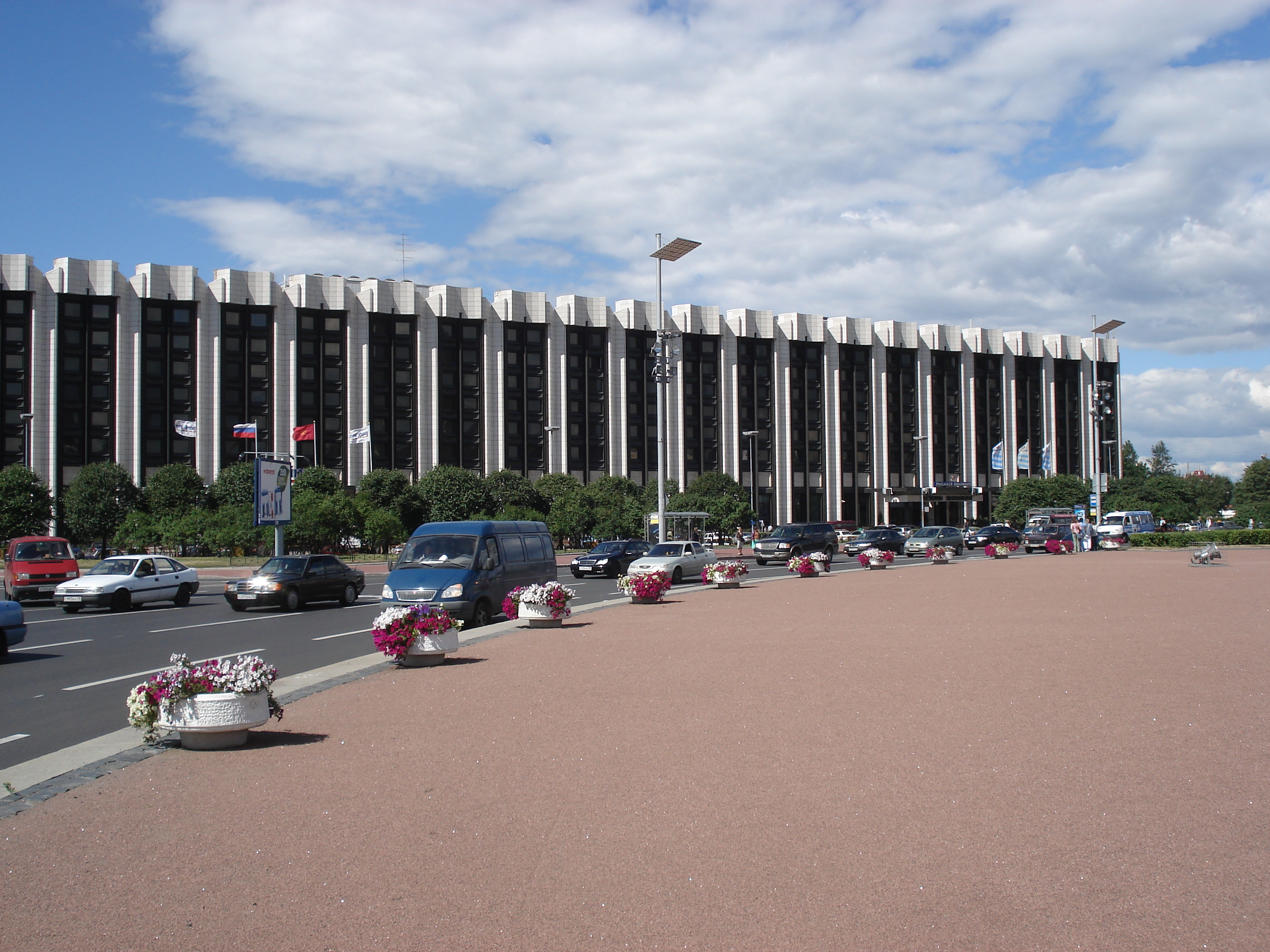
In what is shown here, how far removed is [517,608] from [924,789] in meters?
12.1

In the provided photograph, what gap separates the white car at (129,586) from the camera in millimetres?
25000

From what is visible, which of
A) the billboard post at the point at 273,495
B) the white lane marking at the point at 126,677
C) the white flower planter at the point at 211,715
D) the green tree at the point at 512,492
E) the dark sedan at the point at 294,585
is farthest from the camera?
the green tree at the point at 512,492

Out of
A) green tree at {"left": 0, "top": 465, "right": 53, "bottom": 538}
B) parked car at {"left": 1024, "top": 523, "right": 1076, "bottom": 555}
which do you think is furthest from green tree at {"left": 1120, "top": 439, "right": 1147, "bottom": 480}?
green tree at {"left": 0, "top": 465, "right": 53, "bottom": 538}

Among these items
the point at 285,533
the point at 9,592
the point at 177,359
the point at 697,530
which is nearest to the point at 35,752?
the point at 9,592

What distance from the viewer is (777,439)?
101m

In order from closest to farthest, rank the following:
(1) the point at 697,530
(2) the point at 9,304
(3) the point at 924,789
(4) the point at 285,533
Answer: (3) the point at 924,789, (4) the point at 285,533, (1) the point at 697,530, (2) the point at 9,304

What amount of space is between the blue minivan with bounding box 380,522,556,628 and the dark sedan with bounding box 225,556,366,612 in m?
5.83

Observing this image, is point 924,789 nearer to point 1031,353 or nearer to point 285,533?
point 285,533

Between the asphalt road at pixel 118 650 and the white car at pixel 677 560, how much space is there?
2606 mm

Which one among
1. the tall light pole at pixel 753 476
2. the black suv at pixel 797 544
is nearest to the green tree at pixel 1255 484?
the tall light pole at pixel 753 476

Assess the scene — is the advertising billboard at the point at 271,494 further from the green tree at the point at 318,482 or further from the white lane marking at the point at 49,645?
the green tree at the point at 318,482

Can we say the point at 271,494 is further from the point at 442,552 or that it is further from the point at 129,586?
the point at 442,552

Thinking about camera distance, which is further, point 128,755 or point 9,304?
point 9,304

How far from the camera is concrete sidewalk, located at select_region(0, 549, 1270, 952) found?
461cm
